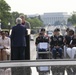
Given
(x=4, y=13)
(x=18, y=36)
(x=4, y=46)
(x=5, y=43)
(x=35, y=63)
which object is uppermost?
(x=35, y=63)

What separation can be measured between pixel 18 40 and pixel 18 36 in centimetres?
12

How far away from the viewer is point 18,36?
949 centimetres

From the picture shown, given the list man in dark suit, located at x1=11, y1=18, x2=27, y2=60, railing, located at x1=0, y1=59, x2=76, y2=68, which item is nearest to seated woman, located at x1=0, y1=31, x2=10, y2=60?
man in dark suit, located at x1=11, y1=18, x2=27, y2=60

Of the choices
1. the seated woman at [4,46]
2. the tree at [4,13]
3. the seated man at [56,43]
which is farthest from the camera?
the tree at [4,13]

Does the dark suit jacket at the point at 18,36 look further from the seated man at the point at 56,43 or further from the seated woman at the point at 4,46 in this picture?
the seated man at the point at 56,43

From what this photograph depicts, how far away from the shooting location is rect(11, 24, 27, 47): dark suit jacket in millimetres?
9398

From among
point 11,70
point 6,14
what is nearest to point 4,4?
point 6,14

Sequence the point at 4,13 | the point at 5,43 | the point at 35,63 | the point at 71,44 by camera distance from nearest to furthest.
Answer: the point at 35,63, the point at 5,43, the point at 71,44, the point at 4,13

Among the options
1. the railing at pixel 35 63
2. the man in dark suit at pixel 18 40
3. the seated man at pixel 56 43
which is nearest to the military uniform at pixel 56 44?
the seated man at pixel 56 43

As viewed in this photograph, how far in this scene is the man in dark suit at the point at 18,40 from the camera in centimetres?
940

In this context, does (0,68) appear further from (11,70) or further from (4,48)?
(4,48)

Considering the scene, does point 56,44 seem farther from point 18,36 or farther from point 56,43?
point 18,36

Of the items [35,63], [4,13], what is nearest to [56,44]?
[35,63]

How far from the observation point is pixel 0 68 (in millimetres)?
3287
